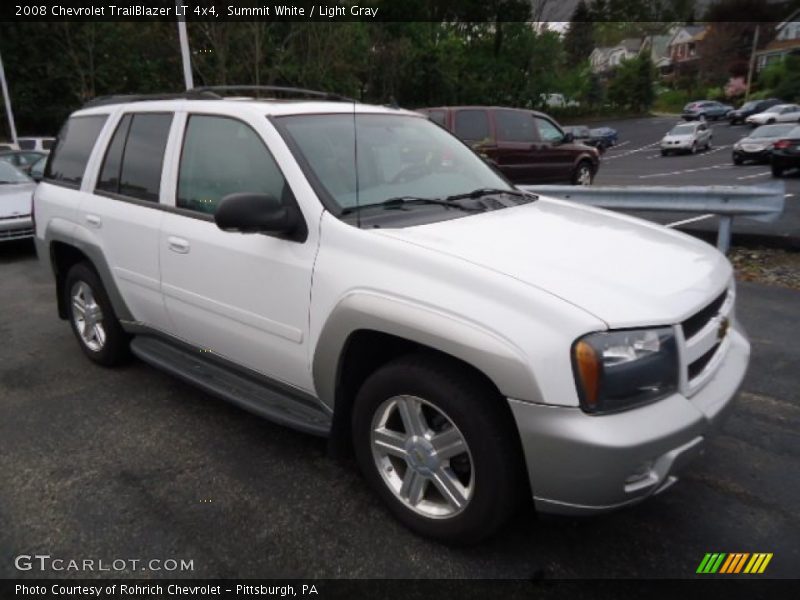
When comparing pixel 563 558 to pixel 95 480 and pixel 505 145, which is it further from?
pixel 505 145

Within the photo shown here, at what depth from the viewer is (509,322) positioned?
2.08 meters

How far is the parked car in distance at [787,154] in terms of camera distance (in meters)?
14.9

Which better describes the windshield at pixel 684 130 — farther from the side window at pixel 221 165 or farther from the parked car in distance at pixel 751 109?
the side window at pixel 221 165

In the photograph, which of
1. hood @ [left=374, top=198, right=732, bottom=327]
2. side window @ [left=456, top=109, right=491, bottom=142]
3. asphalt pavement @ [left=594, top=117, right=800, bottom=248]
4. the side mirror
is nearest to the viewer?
hood @ [left=374, top=198, right=732, bottom=327]

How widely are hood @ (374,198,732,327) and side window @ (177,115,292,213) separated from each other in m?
0.76

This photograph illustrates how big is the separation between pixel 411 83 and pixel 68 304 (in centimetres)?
3398

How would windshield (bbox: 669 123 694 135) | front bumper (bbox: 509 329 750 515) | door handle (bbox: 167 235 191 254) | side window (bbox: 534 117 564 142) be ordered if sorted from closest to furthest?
front bumper (bbox: 509 329 750 515) → door handle (bbox: 167 235 191 254) → side window (bbox: 534 117 564 142) → windshield (bbox: 669 123 694 135)

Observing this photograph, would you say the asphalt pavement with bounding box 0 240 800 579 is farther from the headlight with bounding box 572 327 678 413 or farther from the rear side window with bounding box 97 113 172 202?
the rear side window with bounding box 97 113 172 202

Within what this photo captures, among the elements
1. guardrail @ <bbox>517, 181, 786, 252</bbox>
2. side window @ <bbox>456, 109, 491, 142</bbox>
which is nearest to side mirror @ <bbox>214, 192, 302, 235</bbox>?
guardrail @ <bbox>517, 181, 786, 252</bbox>

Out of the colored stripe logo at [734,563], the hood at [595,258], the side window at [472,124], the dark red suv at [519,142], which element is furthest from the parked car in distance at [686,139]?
the colored stripe logo at [734,563]

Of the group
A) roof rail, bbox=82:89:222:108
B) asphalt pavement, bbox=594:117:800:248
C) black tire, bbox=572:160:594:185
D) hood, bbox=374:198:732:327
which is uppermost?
roof rail, bbox=82:89:222:108

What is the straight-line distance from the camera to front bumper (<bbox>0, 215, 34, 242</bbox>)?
27.1 feet

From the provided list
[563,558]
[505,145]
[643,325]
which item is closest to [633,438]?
[643,325]

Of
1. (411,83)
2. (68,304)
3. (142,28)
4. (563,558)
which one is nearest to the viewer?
(563,558)
